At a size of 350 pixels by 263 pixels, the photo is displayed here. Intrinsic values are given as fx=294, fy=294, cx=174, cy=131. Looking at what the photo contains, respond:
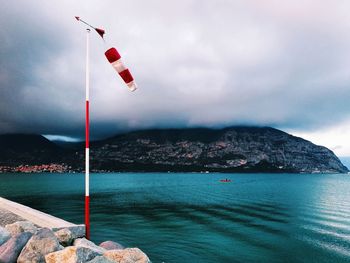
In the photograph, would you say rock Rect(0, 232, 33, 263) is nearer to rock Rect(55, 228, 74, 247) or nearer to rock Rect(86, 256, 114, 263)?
rock Rect(55, 228, 74, 247)

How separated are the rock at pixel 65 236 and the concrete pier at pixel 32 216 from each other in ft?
2.07

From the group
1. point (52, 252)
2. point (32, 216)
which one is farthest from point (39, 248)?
point (32, 216)

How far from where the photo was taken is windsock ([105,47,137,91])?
14.0 meters

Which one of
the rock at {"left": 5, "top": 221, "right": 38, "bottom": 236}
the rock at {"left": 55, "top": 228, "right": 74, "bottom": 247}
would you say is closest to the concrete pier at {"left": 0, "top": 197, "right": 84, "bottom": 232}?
the rock at {"left": 55, "top": 228, "right": 74, "bottom": 247}

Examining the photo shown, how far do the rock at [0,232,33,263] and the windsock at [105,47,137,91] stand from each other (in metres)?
8.14

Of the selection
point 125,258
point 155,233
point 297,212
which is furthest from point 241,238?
point 297,212

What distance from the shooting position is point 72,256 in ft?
33.0

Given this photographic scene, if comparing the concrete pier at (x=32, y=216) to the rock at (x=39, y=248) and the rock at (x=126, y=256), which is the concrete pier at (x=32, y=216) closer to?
the rock at (x=39, y=248)

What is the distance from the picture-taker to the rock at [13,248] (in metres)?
11.6

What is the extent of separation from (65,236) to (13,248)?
2383mm

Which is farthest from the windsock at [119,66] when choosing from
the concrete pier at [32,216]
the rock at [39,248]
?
the concrete pier at [32,216]

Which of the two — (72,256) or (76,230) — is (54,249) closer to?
(72,256)

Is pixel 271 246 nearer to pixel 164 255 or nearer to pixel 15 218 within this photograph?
pixel 164 255

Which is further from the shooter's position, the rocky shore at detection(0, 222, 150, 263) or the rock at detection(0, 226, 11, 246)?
the rock at detection(0, 226, 11, 246)
